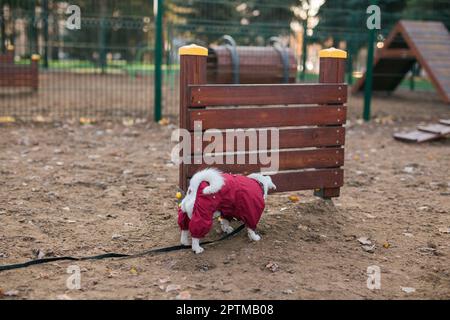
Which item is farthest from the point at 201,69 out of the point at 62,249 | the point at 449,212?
the point at 449,212

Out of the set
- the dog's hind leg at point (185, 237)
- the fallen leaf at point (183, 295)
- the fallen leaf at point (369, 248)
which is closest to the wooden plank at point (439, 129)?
the fallen leaf at point (369, 248)

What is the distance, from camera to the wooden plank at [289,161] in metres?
4.23

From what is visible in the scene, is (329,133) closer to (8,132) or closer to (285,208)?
(285,208)

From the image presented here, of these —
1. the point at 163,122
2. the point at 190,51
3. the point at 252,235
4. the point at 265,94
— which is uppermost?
the point at 190,51

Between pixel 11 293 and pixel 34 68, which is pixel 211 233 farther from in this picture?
pixel 34 68

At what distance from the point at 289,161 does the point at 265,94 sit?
62 cm

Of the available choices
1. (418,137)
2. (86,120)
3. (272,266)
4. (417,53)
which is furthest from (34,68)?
(272,266)

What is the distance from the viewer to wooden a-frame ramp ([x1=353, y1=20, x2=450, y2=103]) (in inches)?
419

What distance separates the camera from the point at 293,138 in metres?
4.54

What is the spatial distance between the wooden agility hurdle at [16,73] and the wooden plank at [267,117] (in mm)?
9263

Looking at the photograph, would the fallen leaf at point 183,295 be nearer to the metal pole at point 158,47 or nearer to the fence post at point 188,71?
the fence post at point 188,71

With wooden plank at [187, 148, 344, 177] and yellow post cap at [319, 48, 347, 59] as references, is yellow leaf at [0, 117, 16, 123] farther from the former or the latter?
yellow post cap at [319, 48, 347, 59]

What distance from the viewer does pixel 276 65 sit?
35.9 ft
